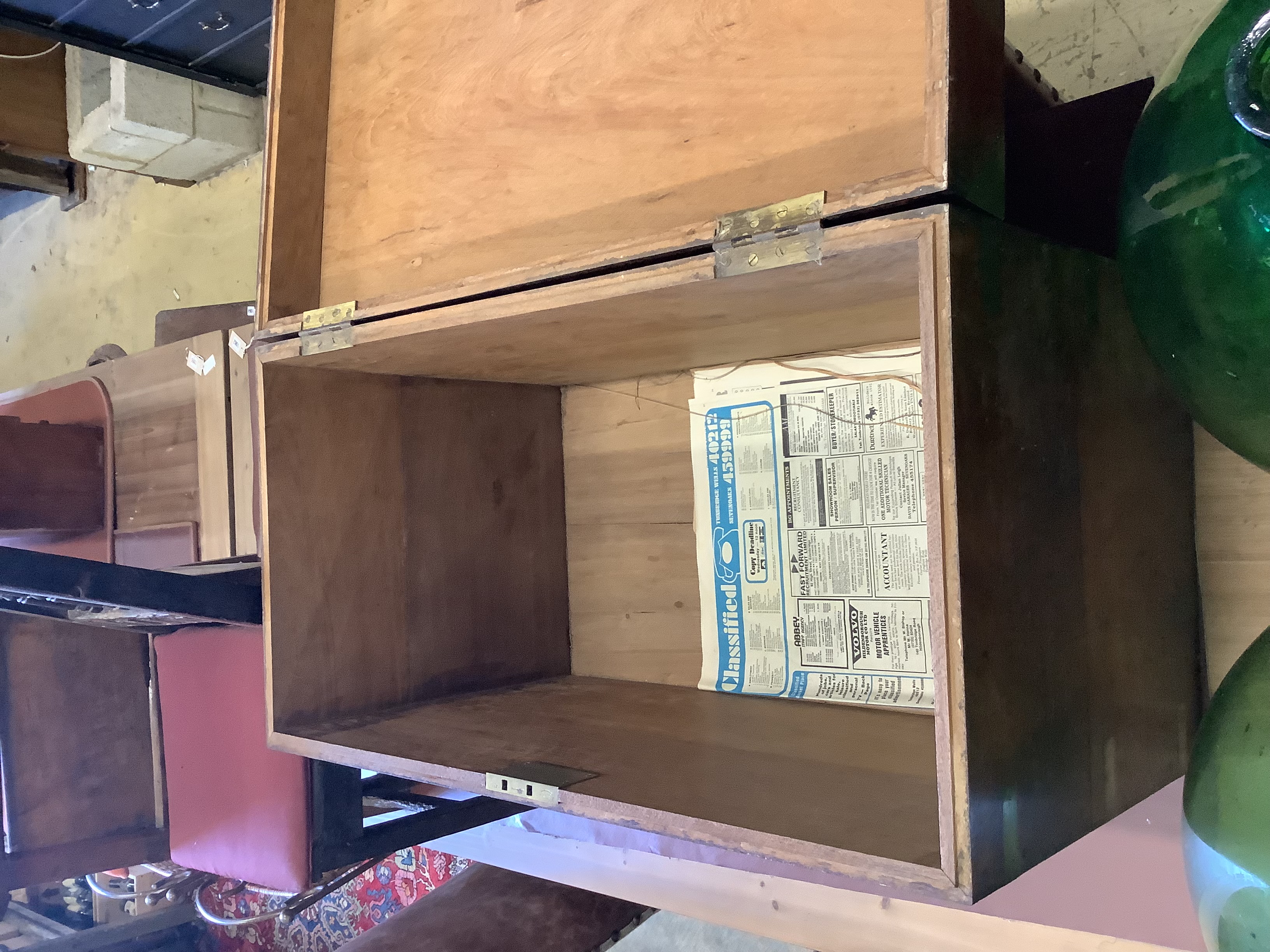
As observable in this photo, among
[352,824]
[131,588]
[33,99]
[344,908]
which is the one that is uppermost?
[33,99]

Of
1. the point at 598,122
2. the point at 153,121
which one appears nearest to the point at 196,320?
the point at 153,121

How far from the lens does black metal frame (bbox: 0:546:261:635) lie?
857mm

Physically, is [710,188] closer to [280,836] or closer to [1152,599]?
[1152,599]

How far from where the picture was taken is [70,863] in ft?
4.40

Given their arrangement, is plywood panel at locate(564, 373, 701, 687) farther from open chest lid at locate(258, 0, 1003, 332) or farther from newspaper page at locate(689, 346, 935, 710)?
open chest lid at locate(258, 0, 1003, 332)

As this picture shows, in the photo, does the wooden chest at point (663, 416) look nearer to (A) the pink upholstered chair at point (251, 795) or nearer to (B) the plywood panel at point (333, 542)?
(B) the plywood panel at point (333, 542)

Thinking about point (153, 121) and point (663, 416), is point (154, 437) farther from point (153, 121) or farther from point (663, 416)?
point (663, 416)

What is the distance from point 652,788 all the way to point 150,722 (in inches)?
45.4

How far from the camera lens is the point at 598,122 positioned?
70cm

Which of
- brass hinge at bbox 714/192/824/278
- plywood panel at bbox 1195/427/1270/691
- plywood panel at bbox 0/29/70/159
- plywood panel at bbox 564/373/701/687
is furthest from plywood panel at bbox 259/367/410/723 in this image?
plywood panel at bbox 0/29/70/159

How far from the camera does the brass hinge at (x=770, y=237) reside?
52 centimetres

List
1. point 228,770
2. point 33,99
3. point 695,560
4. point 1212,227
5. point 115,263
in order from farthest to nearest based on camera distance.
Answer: point 115,263
point 33,99
point 228,770
point 695,560
point 1212,227

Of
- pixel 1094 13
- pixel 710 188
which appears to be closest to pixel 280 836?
pixel 710 188

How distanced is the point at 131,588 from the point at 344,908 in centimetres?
162
